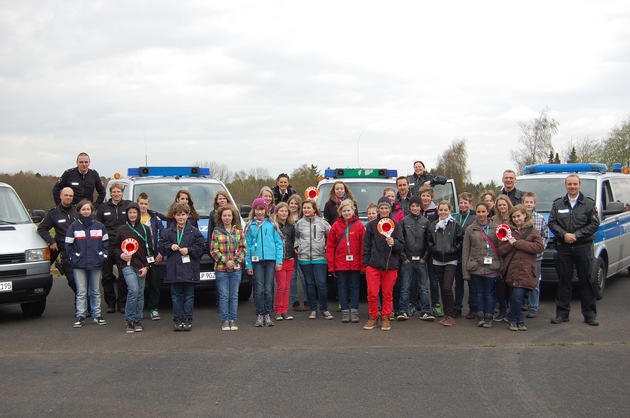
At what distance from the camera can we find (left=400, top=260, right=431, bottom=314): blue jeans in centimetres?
945

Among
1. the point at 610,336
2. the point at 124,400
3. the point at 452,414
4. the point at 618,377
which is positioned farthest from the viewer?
the point at 610,336

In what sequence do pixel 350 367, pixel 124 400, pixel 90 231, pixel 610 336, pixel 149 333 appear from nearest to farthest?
pixel 124 400, pixel 350 367, pixel 610 336, pixel 149 333, pixel 90 231

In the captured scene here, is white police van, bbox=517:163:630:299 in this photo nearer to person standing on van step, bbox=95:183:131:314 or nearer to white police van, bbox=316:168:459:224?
white police van, bbox=316:168:459:224

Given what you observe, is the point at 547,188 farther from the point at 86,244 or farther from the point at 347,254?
the point at 86,244

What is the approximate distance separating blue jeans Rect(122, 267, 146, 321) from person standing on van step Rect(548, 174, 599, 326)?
18.9 feet

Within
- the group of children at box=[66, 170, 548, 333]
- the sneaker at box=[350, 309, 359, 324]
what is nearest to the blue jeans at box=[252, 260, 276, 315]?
the group of children at box=[66, 170, 548, 333]

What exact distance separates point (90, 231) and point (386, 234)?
427 cm

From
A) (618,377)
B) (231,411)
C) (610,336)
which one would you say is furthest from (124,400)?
(610,336)

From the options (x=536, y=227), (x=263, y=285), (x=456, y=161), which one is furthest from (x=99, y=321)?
(x=456, y=161)

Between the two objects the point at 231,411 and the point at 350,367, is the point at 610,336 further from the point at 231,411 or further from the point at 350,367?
the point at 231,411

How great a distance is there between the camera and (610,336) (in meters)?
8.30

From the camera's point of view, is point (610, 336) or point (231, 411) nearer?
point (231, 411)

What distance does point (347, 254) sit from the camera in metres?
9.34

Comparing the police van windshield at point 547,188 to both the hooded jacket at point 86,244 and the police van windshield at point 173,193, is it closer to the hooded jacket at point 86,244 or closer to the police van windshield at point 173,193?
the police van windshield at point 173,193
